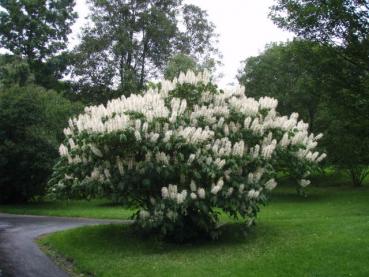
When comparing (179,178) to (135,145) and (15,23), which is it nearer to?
(135,145)

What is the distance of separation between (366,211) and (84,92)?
29538mm

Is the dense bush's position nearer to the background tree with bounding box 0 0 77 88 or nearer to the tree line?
the tree line

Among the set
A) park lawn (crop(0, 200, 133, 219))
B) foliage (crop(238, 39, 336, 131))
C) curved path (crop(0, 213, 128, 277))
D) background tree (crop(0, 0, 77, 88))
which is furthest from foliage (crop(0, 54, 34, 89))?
curved path (crop(0, 213, 128, 277))

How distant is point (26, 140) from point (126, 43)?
16941mm

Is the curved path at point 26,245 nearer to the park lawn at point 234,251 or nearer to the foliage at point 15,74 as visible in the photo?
the park lawn at point 234,251

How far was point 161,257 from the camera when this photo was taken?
40.0 ft

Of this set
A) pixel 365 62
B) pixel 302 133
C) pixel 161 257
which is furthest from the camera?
pixel 365 62

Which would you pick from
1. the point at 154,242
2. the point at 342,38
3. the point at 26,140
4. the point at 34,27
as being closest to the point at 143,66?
the point at 34,27

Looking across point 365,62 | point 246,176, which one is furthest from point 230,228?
point 365,62

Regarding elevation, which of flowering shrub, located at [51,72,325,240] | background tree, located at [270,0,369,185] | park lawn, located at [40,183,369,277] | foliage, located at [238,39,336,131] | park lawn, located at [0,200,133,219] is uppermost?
foliage, located at [238,39,336,131]

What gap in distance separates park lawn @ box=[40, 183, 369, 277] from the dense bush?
12.9m

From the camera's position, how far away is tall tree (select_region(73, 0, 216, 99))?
4466cm

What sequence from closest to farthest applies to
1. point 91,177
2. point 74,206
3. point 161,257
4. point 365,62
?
point 161,257
point 91,177
point 365,62
point 74,206

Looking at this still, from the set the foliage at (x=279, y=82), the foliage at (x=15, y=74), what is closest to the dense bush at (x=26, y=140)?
the foliage at (x=15, y=74)
